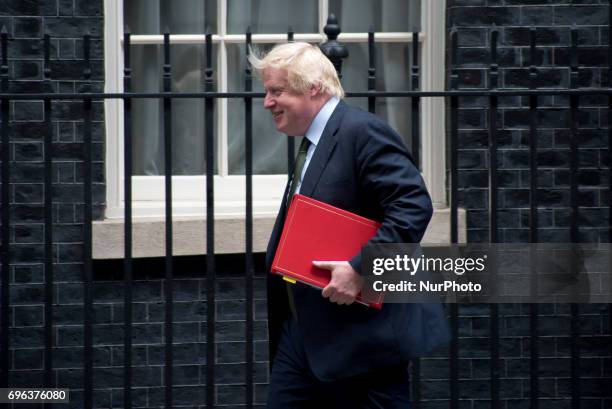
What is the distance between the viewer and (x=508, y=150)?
6121mm

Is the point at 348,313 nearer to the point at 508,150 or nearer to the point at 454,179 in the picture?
the point at 454,179

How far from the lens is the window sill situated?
19.2 ft

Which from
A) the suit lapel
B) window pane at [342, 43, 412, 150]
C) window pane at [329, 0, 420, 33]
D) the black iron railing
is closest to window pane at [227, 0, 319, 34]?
window pane at [329, 0, 420, 33]

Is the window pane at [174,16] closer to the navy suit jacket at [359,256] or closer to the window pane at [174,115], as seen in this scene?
the window pane at [174,115]

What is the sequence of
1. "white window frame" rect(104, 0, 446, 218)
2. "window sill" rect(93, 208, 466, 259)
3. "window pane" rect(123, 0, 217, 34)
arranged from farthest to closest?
1. "window pane" rect(123, 0, 217, 34)
2. "white window frame" rect(104, 0, 446, 218)
3. "window sill" rect(93, 208, 466, 259)

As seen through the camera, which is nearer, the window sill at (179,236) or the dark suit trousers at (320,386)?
the dark suit trousers at (320,386)

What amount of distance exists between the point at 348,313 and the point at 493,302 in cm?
90

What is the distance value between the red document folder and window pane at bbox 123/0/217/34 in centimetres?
275

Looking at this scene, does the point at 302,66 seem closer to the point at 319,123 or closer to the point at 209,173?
the point at 319,123

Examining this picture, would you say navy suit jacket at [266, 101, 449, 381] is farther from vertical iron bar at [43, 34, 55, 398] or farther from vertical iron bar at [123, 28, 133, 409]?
vertical iron bar at [43, 34, 55, 398]

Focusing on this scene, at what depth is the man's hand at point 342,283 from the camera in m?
3.67

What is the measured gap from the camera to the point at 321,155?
3.84 m

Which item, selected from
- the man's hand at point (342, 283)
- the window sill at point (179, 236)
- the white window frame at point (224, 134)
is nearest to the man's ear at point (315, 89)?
the man's hand at point (342, 283)

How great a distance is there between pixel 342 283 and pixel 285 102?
24.5 inches
